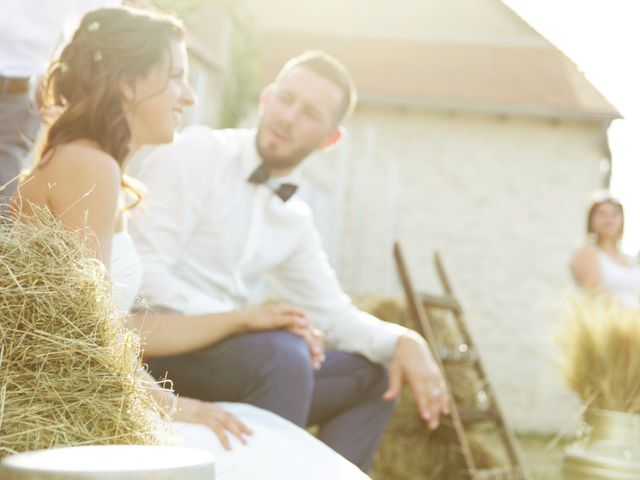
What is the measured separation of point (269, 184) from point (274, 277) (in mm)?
424

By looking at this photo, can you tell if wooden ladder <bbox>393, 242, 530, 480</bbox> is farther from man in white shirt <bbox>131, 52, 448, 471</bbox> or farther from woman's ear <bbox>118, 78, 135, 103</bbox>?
woman's ear <bbox>118, 78, 135, 103</bbox>

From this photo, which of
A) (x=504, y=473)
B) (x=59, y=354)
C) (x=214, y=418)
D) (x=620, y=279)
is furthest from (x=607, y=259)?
(x=59, y=354)

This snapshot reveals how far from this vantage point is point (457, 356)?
467 cm

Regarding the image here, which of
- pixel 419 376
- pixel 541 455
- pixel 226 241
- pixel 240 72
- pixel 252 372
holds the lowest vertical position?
pixel 541 455

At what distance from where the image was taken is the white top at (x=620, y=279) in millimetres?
5117

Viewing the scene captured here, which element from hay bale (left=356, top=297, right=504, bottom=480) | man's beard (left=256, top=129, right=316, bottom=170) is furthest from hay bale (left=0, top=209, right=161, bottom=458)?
hay bale (left=356, top=297, right=504, bottom=480)

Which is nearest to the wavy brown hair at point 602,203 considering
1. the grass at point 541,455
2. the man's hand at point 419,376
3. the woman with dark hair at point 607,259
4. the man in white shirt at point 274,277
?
the woman with dark hair at point 607,259

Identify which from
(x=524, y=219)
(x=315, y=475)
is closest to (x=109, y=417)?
(x=315, y=475)

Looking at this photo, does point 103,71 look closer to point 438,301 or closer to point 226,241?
point 226,241

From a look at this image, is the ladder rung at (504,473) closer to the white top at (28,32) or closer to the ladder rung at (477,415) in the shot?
the ladder rung at (477,415)

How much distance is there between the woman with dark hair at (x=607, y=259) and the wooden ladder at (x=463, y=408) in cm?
74

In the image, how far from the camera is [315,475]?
1434 mm

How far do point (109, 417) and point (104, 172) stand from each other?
2.84 feet

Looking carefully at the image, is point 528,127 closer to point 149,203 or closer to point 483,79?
point 483,79
